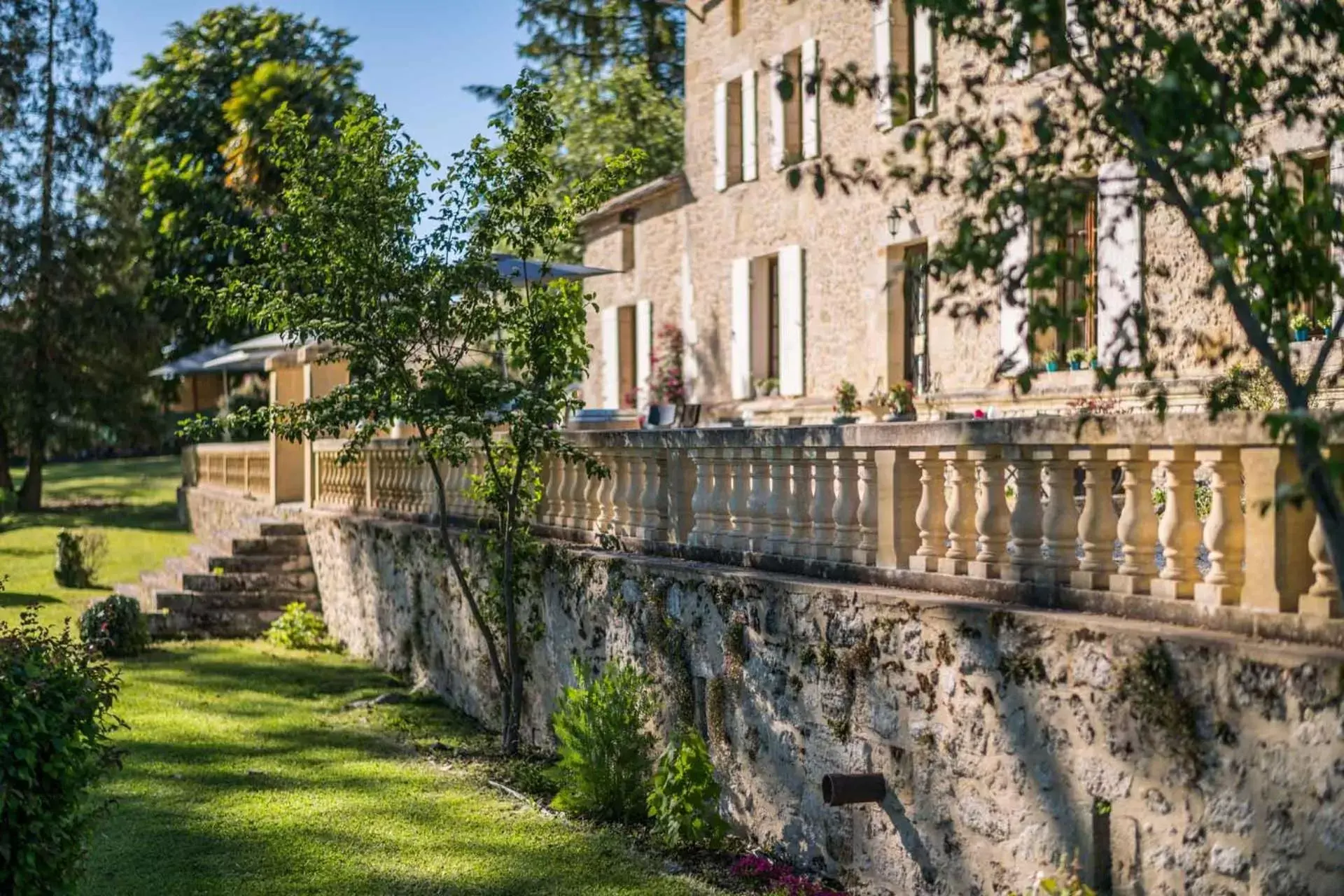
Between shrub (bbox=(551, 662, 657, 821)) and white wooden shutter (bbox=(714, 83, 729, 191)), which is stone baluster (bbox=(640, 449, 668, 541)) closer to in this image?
shrub (bbox=(551, 662, 657, 821))

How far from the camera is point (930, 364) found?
1473 cm

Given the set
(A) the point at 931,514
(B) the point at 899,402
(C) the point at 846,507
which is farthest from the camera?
(B) the point at 899,402

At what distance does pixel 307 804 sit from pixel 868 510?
12.1 ft

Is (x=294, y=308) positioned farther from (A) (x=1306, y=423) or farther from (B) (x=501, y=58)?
(B) (x=501, y=58)

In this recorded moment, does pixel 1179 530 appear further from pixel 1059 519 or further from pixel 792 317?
pixel 792 317

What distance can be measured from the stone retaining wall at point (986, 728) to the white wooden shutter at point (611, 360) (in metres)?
13.4

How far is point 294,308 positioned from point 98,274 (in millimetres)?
19955

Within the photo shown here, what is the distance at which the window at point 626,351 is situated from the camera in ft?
→ 72.3

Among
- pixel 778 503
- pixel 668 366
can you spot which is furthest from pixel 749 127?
pixel 778 503

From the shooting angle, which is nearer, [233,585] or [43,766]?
[43,766]

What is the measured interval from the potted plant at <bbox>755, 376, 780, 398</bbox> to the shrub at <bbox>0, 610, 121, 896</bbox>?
1312 centimetres

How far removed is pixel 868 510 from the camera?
6.34 m

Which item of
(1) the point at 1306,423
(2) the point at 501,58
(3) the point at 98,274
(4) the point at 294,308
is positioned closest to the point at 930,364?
(4) the point at 294,308

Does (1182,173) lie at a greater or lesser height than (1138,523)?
greater
